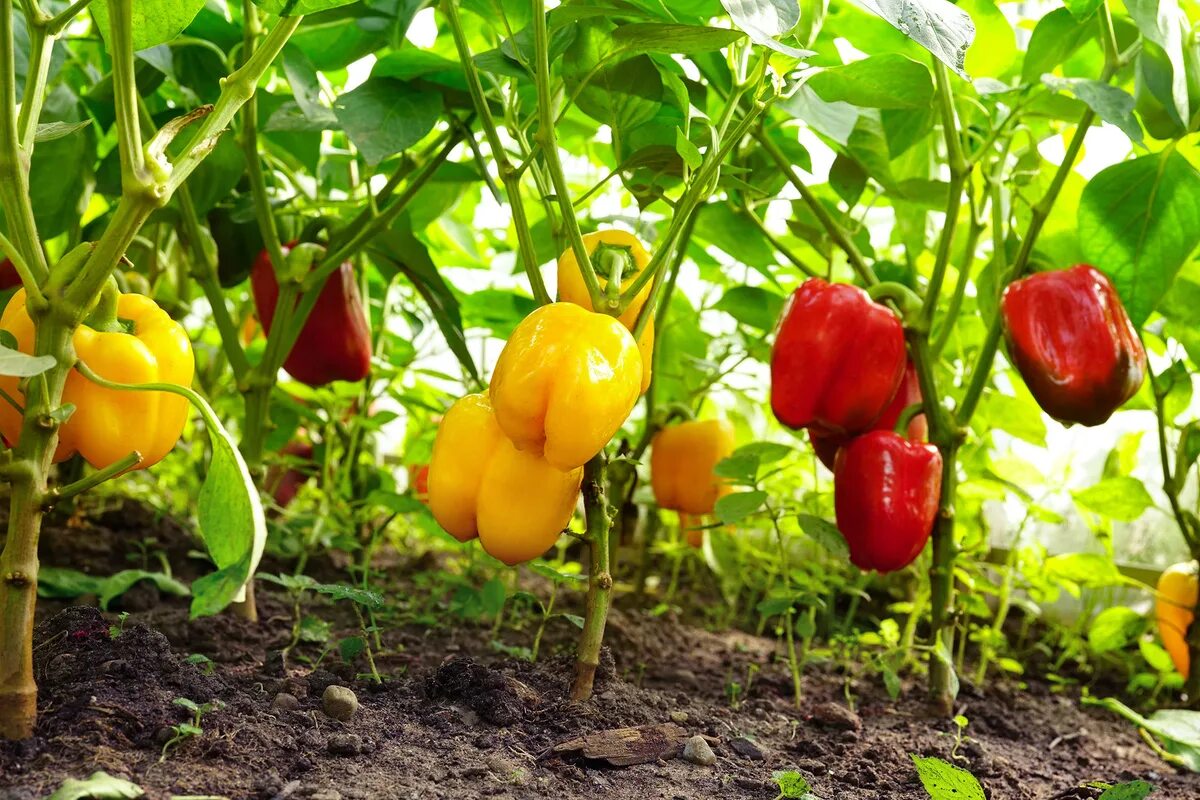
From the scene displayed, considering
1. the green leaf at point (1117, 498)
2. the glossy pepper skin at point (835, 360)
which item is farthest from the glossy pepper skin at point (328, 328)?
the green leaf at point (1117, 498)

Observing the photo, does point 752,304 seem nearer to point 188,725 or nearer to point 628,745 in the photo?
point 628,745

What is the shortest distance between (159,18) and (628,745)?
2.17 ft

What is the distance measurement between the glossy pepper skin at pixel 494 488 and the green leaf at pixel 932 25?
1.43ft

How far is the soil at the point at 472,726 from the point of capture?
76 cm

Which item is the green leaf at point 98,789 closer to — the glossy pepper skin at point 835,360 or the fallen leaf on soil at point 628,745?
the fallen leaf on soil at point 628,745

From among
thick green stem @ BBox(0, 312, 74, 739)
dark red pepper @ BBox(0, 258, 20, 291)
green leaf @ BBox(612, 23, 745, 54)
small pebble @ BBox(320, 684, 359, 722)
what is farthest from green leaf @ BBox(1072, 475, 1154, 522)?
dark red pepper @ BBox(0, 258, 20, 291)

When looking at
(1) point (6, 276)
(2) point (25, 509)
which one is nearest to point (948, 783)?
(2) point (25, 509)

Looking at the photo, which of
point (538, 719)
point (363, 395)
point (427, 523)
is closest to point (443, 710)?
point (538, 719)

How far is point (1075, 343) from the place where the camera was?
1124 mm

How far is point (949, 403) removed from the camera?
180 centimetres

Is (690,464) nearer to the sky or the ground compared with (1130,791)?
nearer to the sky

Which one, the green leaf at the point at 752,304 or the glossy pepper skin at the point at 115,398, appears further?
the green leaf at the point at 752,304

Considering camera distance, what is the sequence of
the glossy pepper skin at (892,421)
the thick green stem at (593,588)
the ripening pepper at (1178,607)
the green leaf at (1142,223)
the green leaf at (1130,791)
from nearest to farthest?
1. the green leaf at (1130,791)
2. the thick green stem at (593,588)
3. the green leaf at (1142,223)
4. the glossy pepper skin at (892,421)
5. the ripening pepper at (1178,607)

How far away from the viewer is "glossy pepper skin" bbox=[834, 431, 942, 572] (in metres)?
1.16
